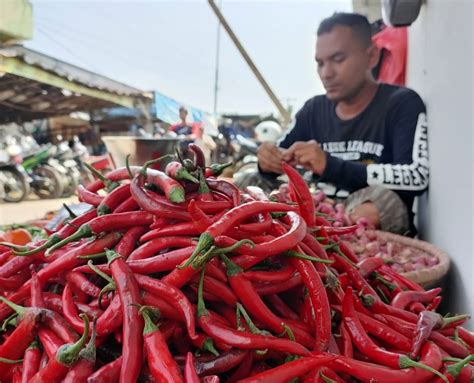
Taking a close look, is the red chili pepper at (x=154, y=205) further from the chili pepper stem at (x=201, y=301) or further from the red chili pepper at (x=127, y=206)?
the chili pepper stem at (x=201, y=301)

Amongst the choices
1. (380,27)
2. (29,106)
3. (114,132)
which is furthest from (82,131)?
(380,27)

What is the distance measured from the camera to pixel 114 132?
54.4ft

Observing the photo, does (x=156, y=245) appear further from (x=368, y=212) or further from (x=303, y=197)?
(x=368, y=212)

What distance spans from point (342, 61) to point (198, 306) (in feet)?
9.16

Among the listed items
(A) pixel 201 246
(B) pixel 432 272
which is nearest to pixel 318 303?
(A) pixel 201 246

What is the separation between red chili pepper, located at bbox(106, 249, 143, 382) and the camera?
926mm

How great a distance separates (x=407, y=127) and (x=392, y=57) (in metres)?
1.90

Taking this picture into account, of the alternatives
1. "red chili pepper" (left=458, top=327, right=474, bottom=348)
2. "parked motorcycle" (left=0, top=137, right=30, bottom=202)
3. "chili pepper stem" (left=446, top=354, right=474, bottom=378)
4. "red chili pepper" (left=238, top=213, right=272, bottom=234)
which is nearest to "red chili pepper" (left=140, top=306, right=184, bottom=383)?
"red chili pepper" (left=238, top=213, right=272, bottom=234)

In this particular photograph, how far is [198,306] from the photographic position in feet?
3.31

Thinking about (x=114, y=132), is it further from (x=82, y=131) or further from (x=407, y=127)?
(x=407, y=127)

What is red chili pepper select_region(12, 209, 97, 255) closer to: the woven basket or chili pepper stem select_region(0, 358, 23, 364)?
chili pepper stem select_region(0, 358, 23, 364)

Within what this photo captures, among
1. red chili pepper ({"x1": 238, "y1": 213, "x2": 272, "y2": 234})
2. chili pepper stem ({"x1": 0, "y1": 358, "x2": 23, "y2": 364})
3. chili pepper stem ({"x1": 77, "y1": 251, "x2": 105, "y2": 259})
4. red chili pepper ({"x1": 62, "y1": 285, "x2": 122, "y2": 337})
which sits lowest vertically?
chili pepper stem ({"x1": 0, "y1": 358, "x2": 23, "y2": 364})

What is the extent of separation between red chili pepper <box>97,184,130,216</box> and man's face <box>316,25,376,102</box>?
2442 millimetres

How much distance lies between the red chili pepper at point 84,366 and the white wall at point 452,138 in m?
1.57
